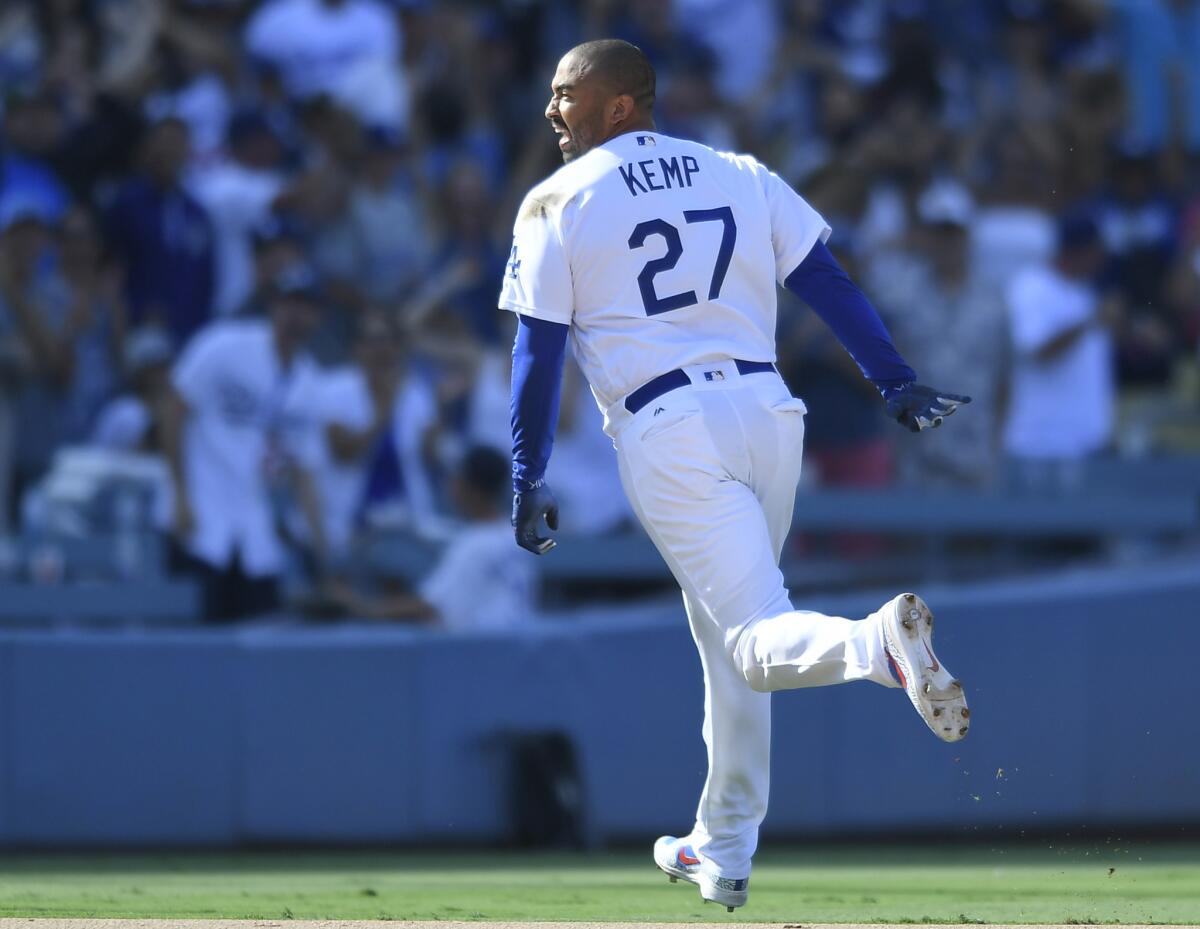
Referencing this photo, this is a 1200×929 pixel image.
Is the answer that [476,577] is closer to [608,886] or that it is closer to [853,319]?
[608,886]

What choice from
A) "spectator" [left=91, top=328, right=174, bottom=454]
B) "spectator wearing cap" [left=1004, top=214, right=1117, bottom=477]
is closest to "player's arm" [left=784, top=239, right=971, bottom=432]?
"spectator" [left=91, top=328, right=174, bottom=454]

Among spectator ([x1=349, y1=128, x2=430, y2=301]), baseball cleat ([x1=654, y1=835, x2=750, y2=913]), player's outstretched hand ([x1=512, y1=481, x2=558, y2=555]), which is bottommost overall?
baseball cleat ([x1=654, y1=835, x2=750, y2=913])

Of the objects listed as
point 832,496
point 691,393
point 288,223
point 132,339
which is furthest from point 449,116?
point 691,393

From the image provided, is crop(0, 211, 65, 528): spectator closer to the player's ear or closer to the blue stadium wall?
the blue stadium wall

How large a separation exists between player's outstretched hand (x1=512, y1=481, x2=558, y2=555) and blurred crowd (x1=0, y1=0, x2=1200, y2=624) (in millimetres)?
3256

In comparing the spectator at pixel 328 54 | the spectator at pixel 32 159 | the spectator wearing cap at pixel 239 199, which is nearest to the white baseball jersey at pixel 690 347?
the spectator wearing cap at pixel 239 199

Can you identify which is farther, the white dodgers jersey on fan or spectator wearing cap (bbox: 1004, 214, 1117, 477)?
spectator wearing cap (bbox: 1004, 214, 1117, 477)

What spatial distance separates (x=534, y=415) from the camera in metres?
4.81

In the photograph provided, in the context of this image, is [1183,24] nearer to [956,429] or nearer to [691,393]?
[956,429]

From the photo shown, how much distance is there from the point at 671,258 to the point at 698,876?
1620 millimetres

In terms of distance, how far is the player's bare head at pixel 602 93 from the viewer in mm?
4980

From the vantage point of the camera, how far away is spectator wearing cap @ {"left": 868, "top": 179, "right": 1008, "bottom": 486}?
9.45 metres

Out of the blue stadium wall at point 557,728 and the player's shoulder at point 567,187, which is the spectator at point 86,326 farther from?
the player's shoulder at point 567,187

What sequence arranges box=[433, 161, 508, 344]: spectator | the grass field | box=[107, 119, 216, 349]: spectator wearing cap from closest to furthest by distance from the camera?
the grass field < box=[107, 119, 216, 349]: spectator wearing cap < box=[433, 161, 508, 344]: spectator
